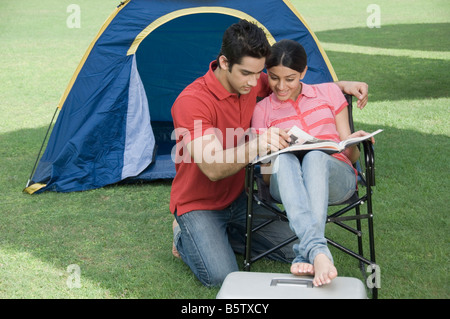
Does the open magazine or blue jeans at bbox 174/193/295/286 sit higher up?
the open magazine

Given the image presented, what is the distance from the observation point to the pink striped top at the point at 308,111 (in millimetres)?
2744

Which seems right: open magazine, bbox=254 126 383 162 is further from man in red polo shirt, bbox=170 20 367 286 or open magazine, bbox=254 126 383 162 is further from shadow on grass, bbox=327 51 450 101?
shadow on grass, bbox=327 51 450 101

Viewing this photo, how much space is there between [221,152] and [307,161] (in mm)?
343

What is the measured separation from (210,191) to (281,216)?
433 millimetres

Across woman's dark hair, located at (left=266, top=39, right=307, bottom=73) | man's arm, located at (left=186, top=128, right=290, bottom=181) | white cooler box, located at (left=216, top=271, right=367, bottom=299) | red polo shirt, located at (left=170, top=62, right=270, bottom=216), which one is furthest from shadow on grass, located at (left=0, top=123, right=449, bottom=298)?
woman's dark hair, located at (left=266, top=39, right=307, bottom=73)

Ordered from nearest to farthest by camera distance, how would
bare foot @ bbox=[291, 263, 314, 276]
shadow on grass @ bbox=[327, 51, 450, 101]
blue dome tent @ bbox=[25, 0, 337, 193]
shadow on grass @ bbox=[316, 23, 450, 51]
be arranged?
bare foot @ bbox=[291, 263, 314, 276], blue dome tent @ bbox=[25, 0, 337, 193], shadow on grass @ bbox=[327, 51, 450, 101], shadow on grass @ bbox=[316, 23, 450, 51]

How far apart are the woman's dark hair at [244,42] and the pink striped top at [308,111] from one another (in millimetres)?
341

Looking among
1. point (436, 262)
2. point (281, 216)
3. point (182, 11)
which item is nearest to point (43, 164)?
point (182, 11)

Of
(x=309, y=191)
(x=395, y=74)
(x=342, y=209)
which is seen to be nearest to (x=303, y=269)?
(x=309, y=191)

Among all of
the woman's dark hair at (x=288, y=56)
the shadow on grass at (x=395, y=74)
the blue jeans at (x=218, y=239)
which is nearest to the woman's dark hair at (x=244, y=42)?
the woman's dark hair at (x=288, y=56)

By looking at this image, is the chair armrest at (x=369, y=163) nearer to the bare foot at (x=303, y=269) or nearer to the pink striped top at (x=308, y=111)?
the pink striped top at (x=308, y=111)

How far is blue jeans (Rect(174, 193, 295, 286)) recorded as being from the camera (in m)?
2.66

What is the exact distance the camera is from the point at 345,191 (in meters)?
2.51
